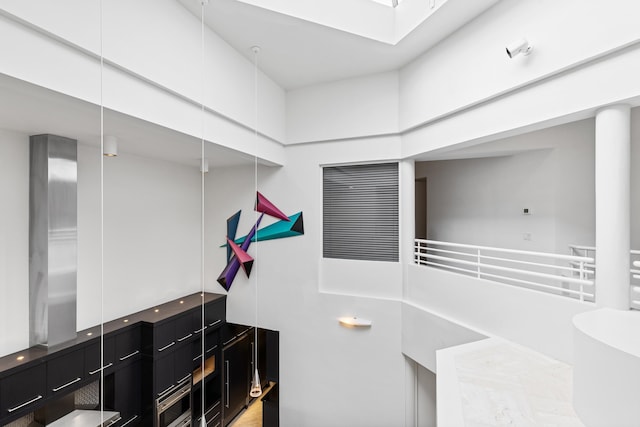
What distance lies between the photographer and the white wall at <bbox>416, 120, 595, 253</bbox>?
3.59 m

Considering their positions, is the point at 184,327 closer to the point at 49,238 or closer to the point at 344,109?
the point at 49,238

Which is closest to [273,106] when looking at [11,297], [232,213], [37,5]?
[232,213]

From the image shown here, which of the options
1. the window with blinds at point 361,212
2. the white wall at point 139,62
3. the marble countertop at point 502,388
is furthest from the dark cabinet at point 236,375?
the marble countertop at point 502,388

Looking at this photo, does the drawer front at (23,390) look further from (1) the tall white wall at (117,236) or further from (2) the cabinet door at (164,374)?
(2) the cabinet door at (164,374)

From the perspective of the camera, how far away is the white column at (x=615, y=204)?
2.02 meters

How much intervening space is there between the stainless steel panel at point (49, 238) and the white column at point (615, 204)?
15.5ft

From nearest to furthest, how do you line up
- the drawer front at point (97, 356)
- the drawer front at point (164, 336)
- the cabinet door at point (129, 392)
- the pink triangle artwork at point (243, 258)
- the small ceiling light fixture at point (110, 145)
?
1. the small ceiling light fixture at point (110, 145)
2. the drawer front at point (97, 356)
3. the cabinet door at point (129, 392)
4. the drawer front at point (164, 336)
5. the pink triangle artwork at point (243, 258)

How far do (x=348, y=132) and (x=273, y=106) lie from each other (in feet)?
3.63

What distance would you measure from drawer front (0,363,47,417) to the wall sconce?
127 inches

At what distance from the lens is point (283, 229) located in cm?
448

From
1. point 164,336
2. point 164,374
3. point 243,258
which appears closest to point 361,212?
point 243,258

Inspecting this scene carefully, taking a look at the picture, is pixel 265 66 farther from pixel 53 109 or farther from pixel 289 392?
pixel 289 392

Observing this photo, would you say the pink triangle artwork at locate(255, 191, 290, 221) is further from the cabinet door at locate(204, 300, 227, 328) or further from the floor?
the floor

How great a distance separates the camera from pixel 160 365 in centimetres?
379
